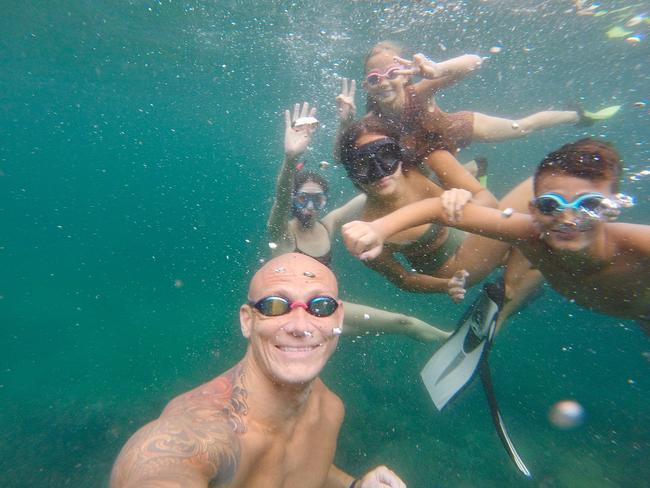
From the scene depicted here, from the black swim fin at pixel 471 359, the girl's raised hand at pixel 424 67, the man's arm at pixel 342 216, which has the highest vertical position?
the girl's raised hand at pixel 424 67

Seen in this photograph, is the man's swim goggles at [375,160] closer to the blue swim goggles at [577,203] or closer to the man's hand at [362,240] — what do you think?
the man's hand at [362,240]

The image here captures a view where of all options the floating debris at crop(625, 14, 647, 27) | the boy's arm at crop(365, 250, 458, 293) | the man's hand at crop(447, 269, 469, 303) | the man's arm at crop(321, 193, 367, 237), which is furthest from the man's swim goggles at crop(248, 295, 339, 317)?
the floating debris at crop(625, 14, 647, 27)

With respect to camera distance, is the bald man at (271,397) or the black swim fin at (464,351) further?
the black swim fin at (464,351)

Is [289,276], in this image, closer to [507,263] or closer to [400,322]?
[507,263]

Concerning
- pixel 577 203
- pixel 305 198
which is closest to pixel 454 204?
pixel 577 203

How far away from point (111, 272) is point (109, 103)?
21.3 meters

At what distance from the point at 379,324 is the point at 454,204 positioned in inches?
193

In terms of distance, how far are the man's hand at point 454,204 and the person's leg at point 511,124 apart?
3347 mm

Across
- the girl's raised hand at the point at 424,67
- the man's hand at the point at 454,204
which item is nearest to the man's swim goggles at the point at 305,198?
the girl's raised hand at the point at 424,67

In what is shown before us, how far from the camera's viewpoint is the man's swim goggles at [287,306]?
2.75 meters

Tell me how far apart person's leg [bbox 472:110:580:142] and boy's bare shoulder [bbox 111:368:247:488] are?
5.79 metres

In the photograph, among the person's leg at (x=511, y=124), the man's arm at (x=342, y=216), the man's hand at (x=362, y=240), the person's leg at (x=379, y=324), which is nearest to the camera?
the man's hand at (x=362, y=240)

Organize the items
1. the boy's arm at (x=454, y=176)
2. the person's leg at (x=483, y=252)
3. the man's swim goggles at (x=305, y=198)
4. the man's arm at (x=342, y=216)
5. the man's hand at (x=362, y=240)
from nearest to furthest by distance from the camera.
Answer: the man's hand at (x=362, y=240)
the boy's arm at (x=454, y=176)
the person's leg at (x=483, y=252)
the man's swim goggles at (x=305, y=198)
the man's arm at (x=342, y=216)

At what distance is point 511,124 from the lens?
730 centimetres
